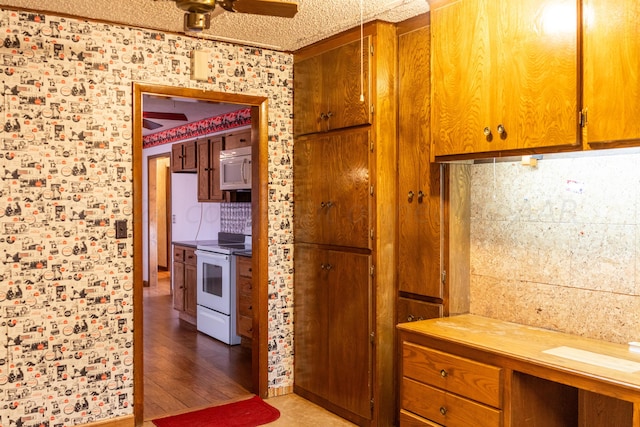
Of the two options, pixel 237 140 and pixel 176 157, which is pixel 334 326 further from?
pixel 176 157

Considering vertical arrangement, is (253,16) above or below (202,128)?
above

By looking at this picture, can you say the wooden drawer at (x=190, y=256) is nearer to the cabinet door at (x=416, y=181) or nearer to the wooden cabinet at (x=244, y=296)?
the wooden cabinet at (x=244, y=296)

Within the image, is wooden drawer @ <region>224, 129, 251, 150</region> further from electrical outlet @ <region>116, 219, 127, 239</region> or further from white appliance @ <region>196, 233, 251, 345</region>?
electrical outlet @ <region>116, 219, 127, 239</region>

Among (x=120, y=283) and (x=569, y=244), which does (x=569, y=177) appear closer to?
(x=569, y=244)

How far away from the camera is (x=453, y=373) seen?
8.38 feet

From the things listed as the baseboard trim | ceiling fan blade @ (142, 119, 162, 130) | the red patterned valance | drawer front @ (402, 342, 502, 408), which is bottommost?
the baseboard trim

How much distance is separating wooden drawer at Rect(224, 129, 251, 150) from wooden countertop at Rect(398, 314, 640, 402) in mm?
3259

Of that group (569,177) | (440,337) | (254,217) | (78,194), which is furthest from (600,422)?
(78,194)

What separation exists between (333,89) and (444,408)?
2066 millimetres

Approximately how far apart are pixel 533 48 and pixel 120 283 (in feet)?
8.59

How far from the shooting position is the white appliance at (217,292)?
17.3 ft

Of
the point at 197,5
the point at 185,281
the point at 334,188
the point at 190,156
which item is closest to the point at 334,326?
the point at 334,188

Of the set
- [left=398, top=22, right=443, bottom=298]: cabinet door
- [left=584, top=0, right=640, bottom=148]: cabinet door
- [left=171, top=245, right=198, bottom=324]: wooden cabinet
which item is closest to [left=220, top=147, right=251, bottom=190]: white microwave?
[left=171, top=245, right=198, bottom=324]: wooden cabinet

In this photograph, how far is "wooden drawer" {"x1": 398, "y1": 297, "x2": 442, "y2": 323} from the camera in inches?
123
